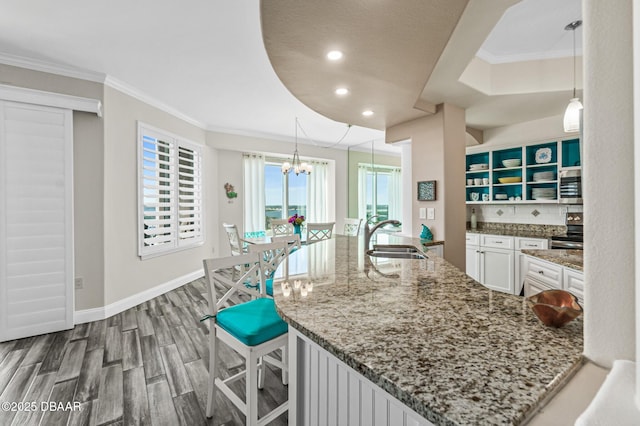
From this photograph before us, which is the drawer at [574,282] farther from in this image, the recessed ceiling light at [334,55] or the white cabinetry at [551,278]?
the recessed ceiling light at [334,55]

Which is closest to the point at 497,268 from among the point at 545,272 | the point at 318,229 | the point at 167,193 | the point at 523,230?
the point at 523,230

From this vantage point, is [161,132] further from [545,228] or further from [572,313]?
[545,228]

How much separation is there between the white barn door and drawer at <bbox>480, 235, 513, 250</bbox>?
16.3ft

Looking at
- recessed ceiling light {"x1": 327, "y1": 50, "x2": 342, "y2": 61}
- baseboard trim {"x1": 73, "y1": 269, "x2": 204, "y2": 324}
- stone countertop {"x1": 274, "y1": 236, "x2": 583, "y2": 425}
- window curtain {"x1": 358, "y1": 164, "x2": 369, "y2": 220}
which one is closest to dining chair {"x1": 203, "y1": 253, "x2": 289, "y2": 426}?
stone countertop {"x1": 274, "y1": 236, "x2": 583, "y2": 425}

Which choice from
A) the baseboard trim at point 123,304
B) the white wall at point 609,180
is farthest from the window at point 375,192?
the white wall at point 609,180

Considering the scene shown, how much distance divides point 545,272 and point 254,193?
479 centimetres

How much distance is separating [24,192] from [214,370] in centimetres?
262

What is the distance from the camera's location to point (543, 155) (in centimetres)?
398

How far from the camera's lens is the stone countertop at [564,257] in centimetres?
196

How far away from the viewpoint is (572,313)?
33.2 inches

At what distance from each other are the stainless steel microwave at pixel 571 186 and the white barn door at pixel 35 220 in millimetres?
5523

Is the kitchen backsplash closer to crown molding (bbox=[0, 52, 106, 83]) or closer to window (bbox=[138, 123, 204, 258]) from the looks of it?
window (bbox=[138, 123, 204, 258])

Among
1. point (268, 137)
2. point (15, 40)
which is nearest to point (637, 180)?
point (15, 40)

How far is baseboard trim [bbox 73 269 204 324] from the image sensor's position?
3.02 metres
